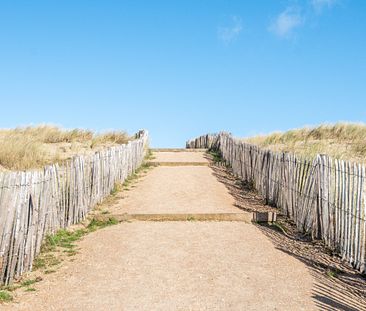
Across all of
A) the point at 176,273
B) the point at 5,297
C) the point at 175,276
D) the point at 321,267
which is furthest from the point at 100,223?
the point at 321,267

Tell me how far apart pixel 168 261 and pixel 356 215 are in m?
3.01

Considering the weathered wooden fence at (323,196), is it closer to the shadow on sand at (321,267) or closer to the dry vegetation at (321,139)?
the shadow on sand at (321,267)

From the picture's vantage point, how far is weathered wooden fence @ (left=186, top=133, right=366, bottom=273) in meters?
7.60

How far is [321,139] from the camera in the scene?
25.2 metres

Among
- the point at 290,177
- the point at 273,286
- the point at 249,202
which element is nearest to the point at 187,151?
the point at 249,202

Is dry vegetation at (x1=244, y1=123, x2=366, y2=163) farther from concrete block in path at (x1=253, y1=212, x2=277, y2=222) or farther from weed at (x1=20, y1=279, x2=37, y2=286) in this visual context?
weed at (x1=20, y1=279, x2=37, y2=286)

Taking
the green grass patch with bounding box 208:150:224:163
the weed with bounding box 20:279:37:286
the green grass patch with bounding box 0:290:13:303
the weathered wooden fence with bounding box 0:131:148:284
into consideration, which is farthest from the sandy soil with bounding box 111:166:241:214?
the green grass patch with bounding box 0:290:13:303

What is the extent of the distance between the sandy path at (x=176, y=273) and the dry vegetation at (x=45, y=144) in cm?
845

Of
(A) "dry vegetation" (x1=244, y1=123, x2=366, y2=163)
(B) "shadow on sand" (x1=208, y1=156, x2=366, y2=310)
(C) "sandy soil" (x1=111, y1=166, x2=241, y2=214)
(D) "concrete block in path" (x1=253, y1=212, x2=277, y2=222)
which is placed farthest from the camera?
(A) "dry vegetation" (x1=244, y1=123, x2=366, y2=163)

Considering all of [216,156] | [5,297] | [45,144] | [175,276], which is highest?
[45,144]

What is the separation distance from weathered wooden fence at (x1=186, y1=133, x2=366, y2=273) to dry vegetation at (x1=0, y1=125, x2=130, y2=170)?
25.0 ft

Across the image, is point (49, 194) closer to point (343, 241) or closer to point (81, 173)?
point (81, 173)

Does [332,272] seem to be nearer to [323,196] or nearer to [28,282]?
[323,196]

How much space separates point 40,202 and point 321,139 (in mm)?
19844
